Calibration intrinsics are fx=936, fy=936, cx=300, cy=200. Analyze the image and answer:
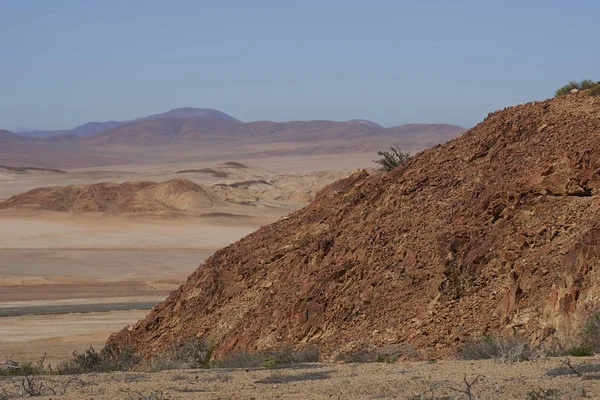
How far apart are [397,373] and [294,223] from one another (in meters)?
7.56

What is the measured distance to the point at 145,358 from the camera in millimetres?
15672

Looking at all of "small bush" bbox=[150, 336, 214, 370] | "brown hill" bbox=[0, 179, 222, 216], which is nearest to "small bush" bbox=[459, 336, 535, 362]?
"small bush" bbox=[150, 336, 214, 370]

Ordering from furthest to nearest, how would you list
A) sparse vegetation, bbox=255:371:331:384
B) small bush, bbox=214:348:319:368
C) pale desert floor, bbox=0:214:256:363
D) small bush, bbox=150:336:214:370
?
pale desert floor, bbox=0:214:256:363 → small bush, bbox=150:336:214:370 → small bush, bbox=214:348:319:368 → sparse vegetation, bbox=255:371:331:384

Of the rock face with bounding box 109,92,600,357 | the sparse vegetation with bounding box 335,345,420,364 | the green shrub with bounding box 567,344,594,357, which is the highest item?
the rock face with bounding box 109,92,600,357

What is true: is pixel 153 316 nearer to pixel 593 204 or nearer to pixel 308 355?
pixel 308 355

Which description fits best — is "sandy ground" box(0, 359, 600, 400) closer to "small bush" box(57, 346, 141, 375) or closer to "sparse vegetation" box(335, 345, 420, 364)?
"sparse vegetation" box(335, 345, 420, 364)

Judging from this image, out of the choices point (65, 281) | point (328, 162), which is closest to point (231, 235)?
point (65, 281)

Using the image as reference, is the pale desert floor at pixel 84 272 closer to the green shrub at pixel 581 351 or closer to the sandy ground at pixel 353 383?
the sandy ground at pixel 353 383

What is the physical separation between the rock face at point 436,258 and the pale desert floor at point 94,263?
7.35 meters

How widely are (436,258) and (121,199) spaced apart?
219 ft

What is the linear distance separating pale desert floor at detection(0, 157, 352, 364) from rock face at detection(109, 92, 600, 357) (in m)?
7.35

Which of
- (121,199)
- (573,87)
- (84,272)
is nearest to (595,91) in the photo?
(573,87)

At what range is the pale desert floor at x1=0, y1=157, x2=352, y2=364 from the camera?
89.2ft

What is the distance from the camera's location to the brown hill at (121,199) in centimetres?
7462
